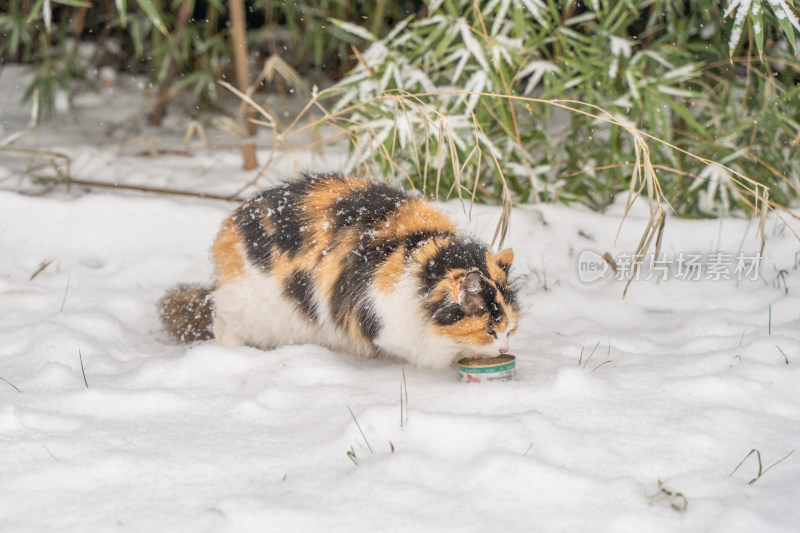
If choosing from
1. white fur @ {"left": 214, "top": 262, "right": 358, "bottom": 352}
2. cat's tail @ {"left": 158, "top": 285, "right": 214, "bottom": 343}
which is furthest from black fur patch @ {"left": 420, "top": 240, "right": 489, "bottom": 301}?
cat's tail @ {"left": 158, "top": 285, "right": 214, "bottom": 343}

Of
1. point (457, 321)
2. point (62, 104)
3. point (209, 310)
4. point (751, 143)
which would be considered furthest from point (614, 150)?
point (62, 104)

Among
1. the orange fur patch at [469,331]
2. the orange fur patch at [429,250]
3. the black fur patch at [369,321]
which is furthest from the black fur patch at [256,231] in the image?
the orange fur patch at [469,331]

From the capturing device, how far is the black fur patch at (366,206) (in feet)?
7.64

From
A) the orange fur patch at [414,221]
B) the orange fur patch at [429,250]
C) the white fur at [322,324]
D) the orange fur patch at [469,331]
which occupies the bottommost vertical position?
the white fur at [322,324]

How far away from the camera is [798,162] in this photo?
3.58 meters

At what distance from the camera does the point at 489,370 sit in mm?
2096

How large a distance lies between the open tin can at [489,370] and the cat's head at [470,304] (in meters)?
0.04

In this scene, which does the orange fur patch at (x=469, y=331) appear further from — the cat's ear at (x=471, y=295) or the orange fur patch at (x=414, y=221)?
the orange fur patch at (x=414, y=221)

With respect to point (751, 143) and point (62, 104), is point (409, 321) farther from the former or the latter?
point (62, 104)

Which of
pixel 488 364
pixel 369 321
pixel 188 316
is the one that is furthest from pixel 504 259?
pixel 188 316

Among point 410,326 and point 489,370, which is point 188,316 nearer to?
point 410,326

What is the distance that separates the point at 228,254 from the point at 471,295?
0.92m

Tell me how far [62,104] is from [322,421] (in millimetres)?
4045

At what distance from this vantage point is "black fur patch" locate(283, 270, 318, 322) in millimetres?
2332
